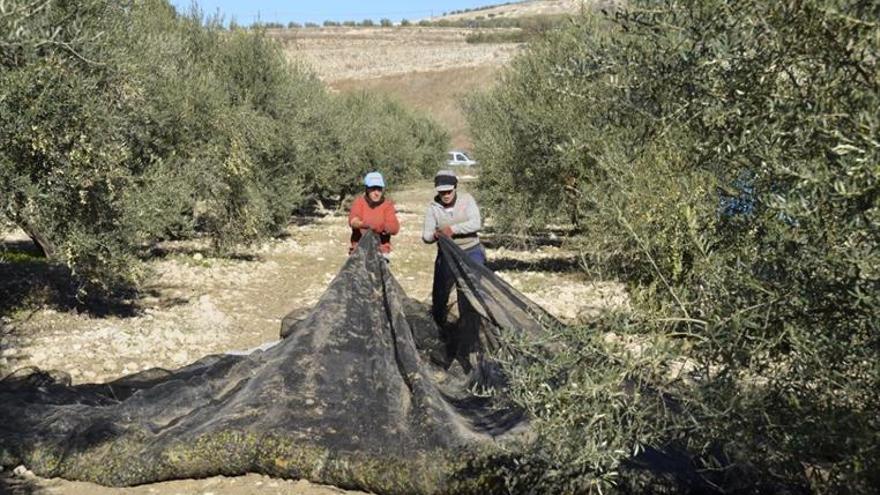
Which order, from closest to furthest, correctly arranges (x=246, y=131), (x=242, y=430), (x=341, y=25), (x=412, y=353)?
(x=242, y=430) < (x=412, y=353) < (x=246, y=131) < (x=341, y=25)

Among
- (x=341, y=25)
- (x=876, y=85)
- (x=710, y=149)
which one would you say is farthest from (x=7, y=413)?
(x=341, y=25)

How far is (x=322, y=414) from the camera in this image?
646 centimetres

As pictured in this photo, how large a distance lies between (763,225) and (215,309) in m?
10.4

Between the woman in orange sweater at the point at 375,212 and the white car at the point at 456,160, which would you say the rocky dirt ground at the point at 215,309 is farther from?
the white car at the point at 456,160

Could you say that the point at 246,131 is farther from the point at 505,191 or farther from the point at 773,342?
the point at 773,342

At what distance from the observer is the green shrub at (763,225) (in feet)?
10.8

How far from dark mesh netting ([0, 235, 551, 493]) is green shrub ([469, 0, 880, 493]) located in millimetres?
1838

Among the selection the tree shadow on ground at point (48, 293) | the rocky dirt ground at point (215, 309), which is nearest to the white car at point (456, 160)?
the rocky dirt ground at point (215, 309)

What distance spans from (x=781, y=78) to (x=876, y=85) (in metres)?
0.38

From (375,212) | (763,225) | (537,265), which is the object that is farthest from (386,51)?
(763,225)

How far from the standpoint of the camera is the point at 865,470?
3521mm

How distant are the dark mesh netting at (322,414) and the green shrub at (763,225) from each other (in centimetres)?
184

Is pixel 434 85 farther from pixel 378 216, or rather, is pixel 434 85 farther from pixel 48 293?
pixel 378 216

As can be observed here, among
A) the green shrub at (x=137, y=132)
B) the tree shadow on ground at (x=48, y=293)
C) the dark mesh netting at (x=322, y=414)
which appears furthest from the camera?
the tree shadow on ground at (x=48, y=293)
